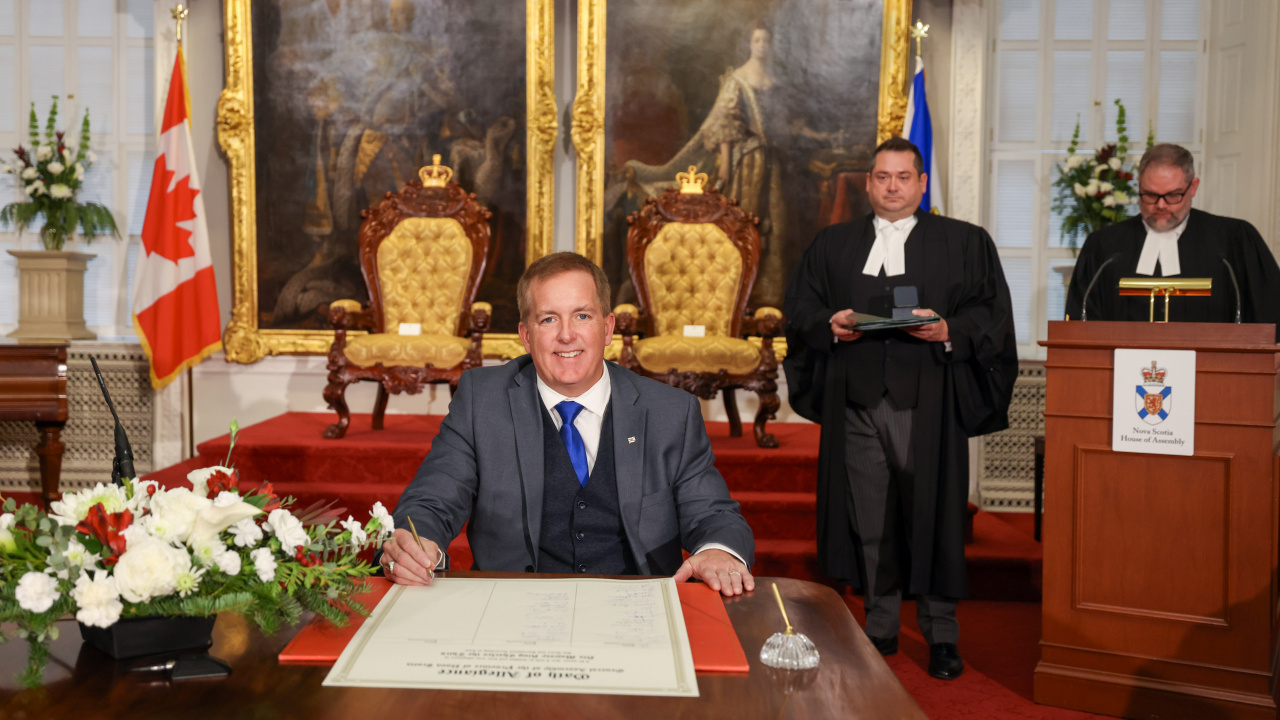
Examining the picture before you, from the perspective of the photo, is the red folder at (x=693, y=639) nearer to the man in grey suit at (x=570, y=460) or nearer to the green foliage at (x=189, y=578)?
the green foliage at (x=189, y=578)

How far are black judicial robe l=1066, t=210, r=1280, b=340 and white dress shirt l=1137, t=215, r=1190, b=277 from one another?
0.06 feet

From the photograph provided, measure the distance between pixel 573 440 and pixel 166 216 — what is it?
17.2 ft

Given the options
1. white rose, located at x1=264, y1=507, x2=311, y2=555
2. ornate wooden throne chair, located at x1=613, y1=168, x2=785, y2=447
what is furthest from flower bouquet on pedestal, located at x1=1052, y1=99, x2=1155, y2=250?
white rose, located at x1=264, y1=507, x2=311, y2=555

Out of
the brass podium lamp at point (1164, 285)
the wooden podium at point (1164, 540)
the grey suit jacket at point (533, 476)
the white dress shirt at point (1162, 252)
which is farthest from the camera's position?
the white dress shirt at point (1162, 252)

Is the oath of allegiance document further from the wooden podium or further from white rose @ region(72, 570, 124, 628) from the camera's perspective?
the wooden podium

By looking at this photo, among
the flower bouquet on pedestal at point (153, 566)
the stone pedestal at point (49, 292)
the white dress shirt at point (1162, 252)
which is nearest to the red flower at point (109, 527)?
the flower bouquet on pedestal at point (153, 566)

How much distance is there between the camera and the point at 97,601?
1.23 meters

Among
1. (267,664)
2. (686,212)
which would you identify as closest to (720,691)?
(267,664)

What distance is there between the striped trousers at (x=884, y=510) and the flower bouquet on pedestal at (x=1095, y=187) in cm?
336

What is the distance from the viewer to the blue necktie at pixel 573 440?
2295mm

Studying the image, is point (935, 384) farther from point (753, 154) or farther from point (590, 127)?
point (590, 127)

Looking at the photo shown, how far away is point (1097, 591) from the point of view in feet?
10.9

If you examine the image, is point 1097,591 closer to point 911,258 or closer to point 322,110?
point 911,258

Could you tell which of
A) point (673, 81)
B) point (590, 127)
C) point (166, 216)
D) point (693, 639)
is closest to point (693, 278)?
point (590, 127)
